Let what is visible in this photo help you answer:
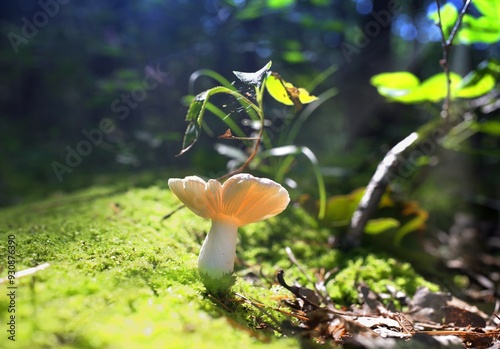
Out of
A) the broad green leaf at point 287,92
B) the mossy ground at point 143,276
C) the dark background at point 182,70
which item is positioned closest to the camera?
the mossy ground at point 143,276

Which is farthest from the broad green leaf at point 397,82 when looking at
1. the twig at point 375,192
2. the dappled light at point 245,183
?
the twig at point 375,192

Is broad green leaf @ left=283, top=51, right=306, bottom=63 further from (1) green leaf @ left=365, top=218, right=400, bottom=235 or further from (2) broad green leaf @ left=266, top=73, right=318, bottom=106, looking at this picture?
(2) broad green leaf @ left=266, top=73, right=318, bottom=106

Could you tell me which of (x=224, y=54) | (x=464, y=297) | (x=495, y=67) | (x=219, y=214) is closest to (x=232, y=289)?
(x=219, y=214)

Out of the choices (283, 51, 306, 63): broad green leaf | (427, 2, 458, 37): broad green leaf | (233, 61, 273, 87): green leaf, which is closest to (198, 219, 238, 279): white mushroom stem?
(233, 61, 273, 87): green leaf

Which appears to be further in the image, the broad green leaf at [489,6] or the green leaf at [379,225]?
the green leaf at [379,225]

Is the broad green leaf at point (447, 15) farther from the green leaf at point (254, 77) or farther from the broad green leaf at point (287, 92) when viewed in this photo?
the green leaf at point (254, 77)

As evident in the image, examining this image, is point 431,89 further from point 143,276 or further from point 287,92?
point 143,276

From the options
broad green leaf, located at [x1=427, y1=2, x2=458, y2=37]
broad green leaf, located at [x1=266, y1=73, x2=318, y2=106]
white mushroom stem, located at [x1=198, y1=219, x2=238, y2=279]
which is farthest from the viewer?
broad green leaf, located at [x1=427, y1=2, x2=458, y2=37]
